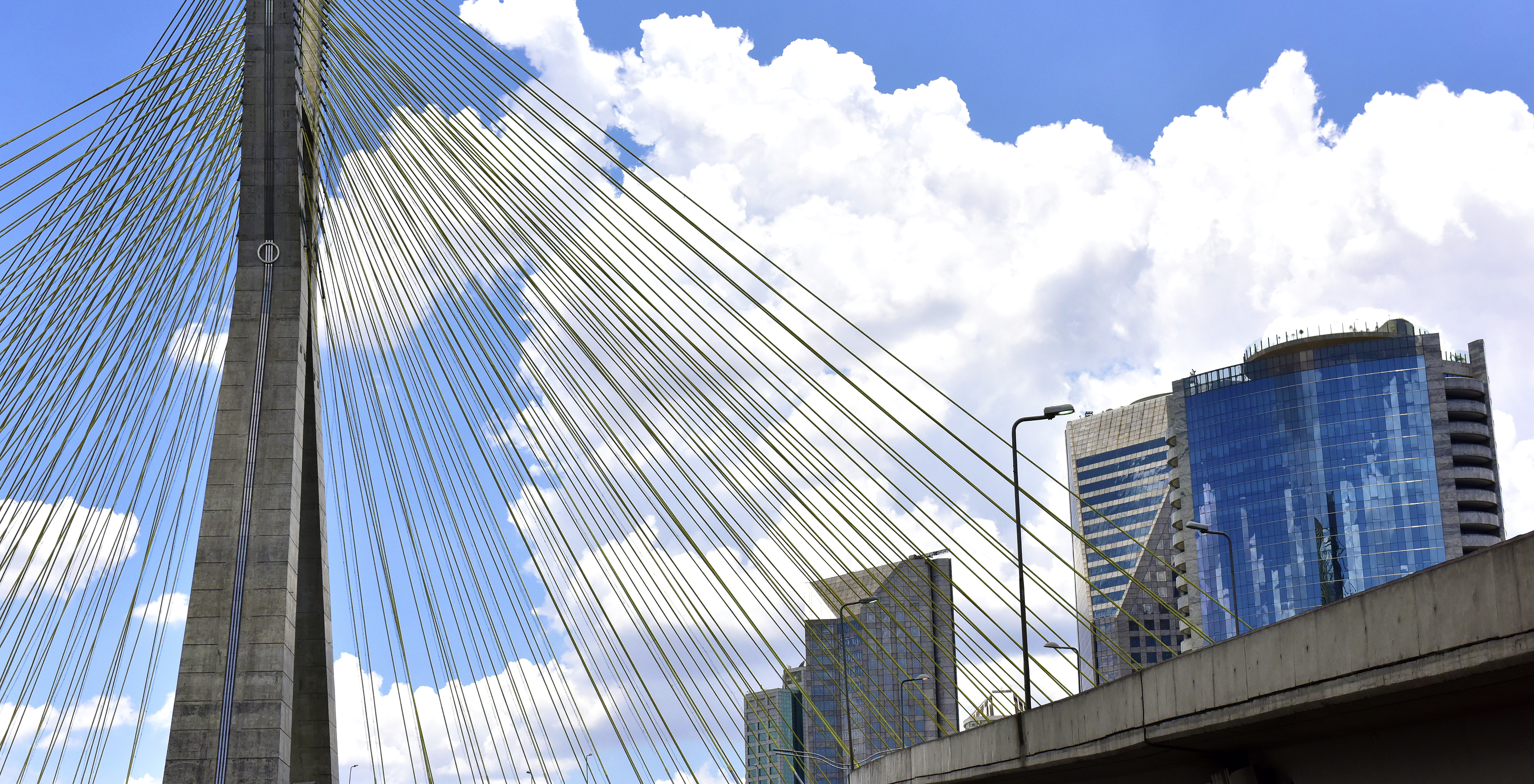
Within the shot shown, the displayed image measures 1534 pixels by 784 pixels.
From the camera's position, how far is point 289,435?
969 inches

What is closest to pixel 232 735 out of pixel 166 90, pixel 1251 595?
pixel 166 90

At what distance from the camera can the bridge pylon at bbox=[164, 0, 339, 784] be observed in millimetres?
22594

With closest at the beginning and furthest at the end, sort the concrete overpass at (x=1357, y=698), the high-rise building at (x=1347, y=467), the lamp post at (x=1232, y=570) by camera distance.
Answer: the concrete overpass at (x=1357, y=698) → the lamp post at (x=1232, y=570) → the high-rise building at (x=1347, y=467)

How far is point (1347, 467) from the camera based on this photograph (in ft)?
418

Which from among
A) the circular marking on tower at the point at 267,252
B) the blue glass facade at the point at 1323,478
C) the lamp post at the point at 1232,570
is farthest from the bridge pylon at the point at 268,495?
the blue glass facade at the point at 1323,478

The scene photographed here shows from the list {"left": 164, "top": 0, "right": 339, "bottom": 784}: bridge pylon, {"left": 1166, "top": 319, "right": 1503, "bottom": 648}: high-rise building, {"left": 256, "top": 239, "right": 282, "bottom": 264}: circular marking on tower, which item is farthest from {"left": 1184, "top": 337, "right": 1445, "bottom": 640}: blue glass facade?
{"left": 256, "top": 239, "right": 282, "bottom": 264}: circular marking on tower

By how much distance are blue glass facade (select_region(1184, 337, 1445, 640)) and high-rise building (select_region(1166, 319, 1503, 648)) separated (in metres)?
0.10

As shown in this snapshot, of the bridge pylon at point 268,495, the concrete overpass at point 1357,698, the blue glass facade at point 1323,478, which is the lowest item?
the concrete overpass at point 1357,698

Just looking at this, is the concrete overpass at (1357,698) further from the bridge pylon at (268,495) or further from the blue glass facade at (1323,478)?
the blue glass facade at (1323,478)

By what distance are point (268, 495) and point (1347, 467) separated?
121m

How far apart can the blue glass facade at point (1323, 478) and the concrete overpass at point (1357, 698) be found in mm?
113197

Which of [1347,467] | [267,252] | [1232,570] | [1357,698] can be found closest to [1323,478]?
[1347,467]

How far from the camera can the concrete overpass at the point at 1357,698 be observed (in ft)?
28.1

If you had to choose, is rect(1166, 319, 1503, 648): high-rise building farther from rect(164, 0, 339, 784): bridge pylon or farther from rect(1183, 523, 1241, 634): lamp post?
rect(164, 0, 339, 784): bridge pylon
